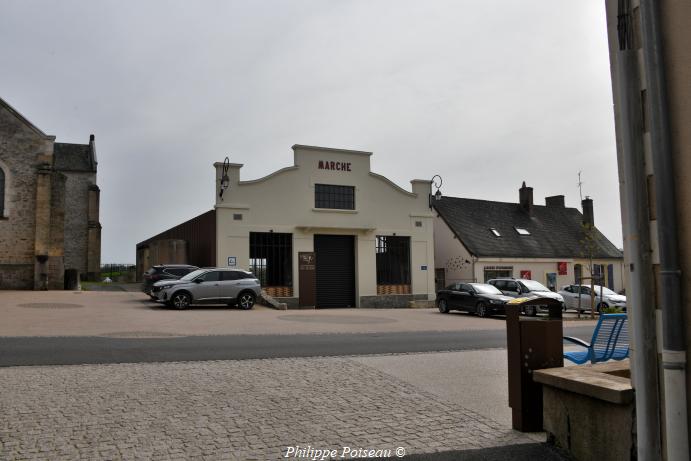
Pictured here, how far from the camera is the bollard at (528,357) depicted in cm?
575

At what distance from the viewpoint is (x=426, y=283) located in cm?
3353

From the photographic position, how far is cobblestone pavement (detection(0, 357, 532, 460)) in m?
5.03

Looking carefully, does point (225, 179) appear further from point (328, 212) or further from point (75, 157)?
point (75, 157)

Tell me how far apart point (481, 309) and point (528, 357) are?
18771 millimetres

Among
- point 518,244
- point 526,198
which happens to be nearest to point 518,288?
point 518,244

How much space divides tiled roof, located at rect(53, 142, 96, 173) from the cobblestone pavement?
2046 inches

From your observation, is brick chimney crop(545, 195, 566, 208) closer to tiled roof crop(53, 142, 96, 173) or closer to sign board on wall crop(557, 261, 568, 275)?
sign board on wall crop(557, 261, 568, 275)

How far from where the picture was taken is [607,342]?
7570 millimetres

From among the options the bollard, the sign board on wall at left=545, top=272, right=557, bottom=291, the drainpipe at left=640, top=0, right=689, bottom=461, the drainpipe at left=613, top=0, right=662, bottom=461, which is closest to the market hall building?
the sign board on wall at left=545, top=272, right=557, bottom=291

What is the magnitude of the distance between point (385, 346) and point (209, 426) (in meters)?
7.16

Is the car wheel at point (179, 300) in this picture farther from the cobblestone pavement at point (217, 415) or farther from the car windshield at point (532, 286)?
the car windshield at point (532, 286)

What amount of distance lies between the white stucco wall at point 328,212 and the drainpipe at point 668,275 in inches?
997

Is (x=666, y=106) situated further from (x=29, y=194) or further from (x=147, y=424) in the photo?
(x=29, y=194)

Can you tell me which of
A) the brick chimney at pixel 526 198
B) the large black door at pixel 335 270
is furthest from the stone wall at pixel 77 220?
the brick chimney at pixel 526 198
